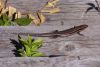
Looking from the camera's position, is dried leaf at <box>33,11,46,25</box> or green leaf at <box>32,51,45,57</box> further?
dried leaf at <box>33,11,46,25</box>

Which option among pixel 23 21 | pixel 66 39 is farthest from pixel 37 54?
pixel 23 21

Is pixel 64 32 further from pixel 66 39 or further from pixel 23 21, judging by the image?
pixel 23 21

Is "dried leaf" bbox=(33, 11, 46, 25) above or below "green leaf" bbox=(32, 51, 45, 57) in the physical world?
above

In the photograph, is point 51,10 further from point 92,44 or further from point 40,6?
point 92,44

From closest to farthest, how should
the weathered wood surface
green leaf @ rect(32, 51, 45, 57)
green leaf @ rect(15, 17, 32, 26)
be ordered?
the weathered wood surface → green leaf @ rect(32, 51, 45, 57) → green leaf @ rect(15, 17, 32, 26)

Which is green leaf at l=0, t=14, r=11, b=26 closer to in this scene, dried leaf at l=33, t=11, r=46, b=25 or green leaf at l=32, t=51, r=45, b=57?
dried leaf at l=33, t=11, r=46, b=25

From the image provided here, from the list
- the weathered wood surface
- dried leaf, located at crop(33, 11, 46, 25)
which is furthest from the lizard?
dried leaf, located at crop(33, 11, 46, 25)

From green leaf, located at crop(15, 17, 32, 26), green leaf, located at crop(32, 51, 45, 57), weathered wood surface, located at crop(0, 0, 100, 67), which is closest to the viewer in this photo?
weathered wood surface, located at crop(0, 0, 100, 67)

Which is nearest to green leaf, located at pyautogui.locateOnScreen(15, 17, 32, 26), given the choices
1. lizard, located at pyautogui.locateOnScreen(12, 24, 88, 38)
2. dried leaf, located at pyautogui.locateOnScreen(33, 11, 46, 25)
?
dried leaf, located at pyautogui.locateOnScreen(33, 11, 46, 25)

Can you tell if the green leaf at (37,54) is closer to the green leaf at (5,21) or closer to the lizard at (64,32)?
the lizard at (64,32)

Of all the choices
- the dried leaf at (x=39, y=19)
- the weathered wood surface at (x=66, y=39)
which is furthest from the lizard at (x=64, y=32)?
the dried leaf at (x=39, y=19)
